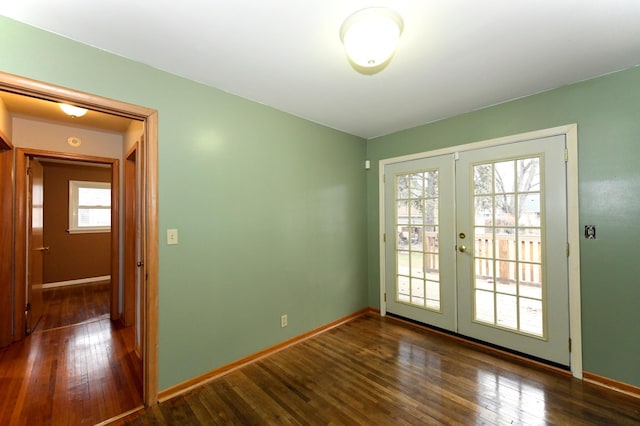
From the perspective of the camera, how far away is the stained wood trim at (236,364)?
2.00 m

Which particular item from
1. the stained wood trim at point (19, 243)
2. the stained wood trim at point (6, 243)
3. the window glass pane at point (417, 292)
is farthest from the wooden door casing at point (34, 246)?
the window glass pane at point (417, 292)

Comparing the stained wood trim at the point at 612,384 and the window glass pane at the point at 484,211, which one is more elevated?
the window glass pane at the point at 484,211

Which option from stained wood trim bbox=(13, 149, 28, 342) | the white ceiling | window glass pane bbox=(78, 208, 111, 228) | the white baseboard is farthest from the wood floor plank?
window glass pane bbox=(78, 208, 111, 228)

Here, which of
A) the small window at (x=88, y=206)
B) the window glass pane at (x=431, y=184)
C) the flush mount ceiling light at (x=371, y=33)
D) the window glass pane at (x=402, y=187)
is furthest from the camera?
the small window at (x=88, y=206)

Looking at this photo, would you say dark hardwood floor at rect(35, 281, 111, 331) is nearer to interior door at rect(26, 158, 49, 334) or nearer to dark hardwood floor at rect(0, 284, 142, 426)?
dark hardwood floor at rect(0, 284, 142, 426)

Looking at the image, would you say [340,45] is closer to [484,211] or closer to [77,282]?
[484,211]

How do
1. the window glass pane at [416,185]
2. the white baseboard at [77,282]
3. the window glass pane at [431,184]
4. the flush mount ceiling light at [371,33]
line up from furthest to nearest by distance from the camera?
the white baseboard at [77,282] < the window glass pane at [416,185] < the window glass pane at [431,184] < the flush mount ceiling light at [371,33]

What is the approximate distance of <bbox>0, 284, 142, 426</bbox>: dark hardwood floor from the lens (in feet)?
5.96

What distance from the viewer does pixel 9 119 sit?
2758 millimetres

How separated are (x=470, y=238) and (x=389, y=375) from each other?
1.61 meters

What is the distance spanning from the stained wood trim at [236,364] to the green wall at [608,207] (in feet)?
7.78

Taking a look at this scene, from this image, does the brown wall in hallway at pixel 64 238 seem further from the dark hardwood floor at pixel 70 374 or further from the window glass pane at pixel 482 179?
the window glass pane at pixel 482 179

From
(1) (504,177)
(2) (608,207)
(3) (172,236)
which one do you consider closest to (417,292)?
(1) (504,177)

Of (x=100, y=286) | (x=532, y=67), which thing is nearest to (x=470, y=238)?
(x=532, y=67)
